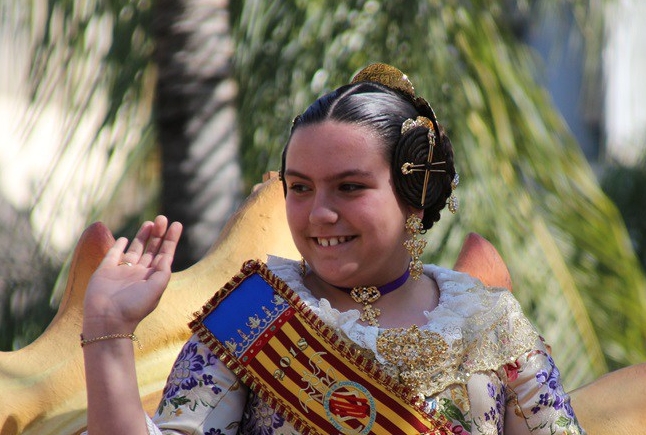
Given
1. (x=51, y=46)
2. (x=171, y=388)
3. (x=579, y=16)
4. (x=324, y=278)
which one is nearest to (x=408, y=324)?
(x=324, y=278)

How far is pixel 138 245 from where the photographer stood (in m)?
2.02

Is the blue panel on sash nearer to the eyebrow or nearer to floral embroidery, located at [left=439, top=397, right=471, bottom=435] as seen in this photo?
the eyebrow

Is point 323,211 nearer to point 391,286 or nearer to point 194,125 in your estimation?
point 391,286

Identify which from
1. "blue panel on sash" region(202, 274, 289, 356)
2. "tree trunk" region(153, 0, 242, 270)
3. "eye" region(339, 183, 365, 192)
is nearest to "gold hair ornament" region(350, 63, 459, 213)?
"eye" region(339, 183, 365, 192)

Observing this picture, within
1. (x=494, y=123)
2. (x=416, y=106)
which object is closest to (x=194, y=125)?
(x=494, y=123)

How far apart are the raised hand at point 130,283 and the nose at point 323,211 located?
0.26 m

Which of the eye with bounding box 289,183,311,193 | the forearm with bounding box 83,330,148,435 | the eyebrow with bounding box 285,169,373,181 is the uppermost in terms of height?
the eyebrow with bounding box 285,169,373,181

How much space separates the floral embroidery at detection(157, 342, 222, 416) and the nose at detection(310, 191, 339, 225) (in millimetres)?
334

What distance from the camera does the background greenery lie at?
14.6 feet

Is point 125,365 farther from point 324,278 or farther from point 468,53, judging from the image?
point 468,53

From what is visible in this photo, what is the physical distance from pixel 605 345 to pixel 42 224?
2436mm

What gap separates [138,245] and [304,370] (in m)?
0.41

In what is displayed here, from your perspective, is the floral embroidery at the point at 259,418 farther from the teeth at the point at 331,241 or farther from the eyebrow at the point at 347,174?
the eyebrow at the point at 347,174

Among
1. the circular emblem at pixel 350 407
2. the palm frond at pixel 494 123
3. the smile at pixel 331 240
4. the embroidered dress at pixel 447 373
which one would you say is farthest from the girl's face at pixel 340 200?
the palm frond at pixel 494 123
